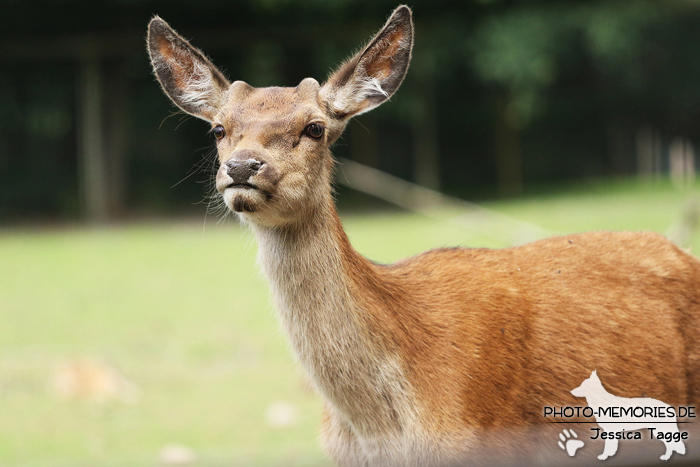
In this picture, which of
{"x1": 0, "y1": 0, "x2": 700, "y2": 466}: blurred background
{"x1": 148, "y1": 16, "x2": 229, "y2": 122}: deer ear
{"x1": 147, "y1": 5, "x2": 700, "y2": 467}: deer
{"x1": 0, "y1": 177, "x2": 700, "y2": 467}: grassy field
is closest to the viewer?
{"x1": 147, "y1": 5, "x2": 700, "y2": 467}: deer

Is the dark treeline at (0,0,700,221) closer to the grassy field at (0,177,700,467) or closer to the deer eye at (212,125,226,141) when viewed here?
the grassy field at (0,177,700,467)

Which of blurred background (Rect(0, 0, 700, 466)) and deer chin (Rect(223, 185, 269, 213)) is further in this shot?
blurred background (Rect(0, 0, 700, 466))

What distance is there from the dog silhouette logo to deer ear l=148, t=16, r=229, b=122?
84.6 inches

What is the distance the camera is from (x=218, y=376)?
8.30 meters

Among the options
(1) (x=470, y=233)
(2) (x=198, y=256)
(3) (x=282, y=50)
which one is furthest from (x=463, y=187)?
(2) (x=198, y=256)

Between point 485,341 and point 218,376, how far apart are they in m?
5.12

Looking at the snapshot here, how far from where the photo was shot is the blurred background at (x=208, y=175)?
24.8ft

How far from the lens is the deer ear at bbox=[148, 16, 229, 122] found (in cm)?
392

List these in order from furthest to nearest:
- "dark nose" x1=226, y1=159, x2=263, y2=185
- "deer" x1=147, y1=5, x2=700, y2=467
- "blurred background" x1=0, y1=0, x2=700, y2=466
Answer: "blurred background" x1=0, y1=0, x2=700, y2=466
"deer" x1=147, y1=5, x2=700, y2=467
"dark nose" x1=226, y1=159, x2=263, y2=185

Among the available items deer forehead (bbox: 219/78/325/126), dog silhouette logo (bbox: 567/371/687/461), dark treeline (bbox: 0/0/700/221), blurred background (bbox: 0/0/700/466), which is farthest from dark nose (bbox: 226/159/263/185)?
dark treeline (bbox: 0/0/700/221)

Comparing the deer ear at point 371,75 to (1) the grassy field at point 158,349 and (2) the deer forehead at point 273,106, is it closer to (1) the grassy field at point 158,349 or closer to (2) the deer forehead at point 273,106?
(2) the deer forehead at point 273,106

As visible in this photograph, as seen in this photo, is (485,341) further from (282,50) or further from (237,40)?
(282,50)

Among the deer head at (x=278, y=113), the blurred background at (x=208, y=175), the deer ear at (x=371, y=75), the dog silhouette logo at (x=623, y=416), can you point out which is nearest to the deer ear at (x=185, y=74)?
the deer head at (x=278, y=113)

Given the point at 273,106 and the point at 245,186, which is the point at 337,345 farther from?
the point at 273,106
